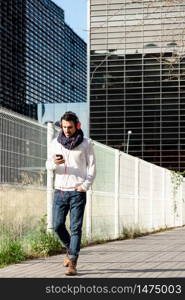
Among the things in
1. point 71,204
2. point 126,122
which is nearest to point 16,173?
point 71,204

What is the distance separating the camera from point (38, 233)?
410 inches

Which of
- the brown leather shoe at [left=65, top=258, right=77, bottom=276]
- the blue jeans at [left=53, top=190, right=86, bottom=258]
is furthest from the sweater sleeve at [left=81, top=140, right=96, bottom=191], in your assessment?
the brown leather shoe at [left=65, top=258, right=77, bottom=276]

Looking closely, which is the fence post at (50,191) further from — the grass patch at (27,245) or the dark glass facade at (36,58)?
the dark glass facade at (36,58)

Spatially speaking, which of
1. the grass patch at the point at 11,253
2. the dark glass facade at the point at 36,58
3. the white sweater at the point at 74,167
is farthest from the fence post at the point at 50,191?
the dark glass facade at the point at 36,58

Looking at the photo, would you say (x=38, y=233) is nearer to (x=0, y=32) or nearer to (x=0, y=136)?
(x=0, y=136)

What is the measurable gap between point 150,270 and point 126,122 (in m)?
99.6

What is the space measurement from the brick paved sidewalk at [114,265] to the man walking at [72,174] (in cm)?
40

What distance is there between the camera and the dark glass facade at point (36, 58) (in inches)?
4818

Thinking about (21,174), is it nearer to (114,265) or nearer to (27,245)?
(27,245)

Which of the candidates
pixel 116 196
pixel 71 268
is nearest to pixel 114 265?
pixel 71 268

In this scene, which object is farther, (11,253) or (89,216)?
(89,216)

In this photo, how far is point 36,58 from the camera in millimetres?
140375

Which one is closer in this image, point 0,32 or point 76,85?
point 0,32

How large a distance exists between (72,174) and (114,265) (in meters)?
1.70
